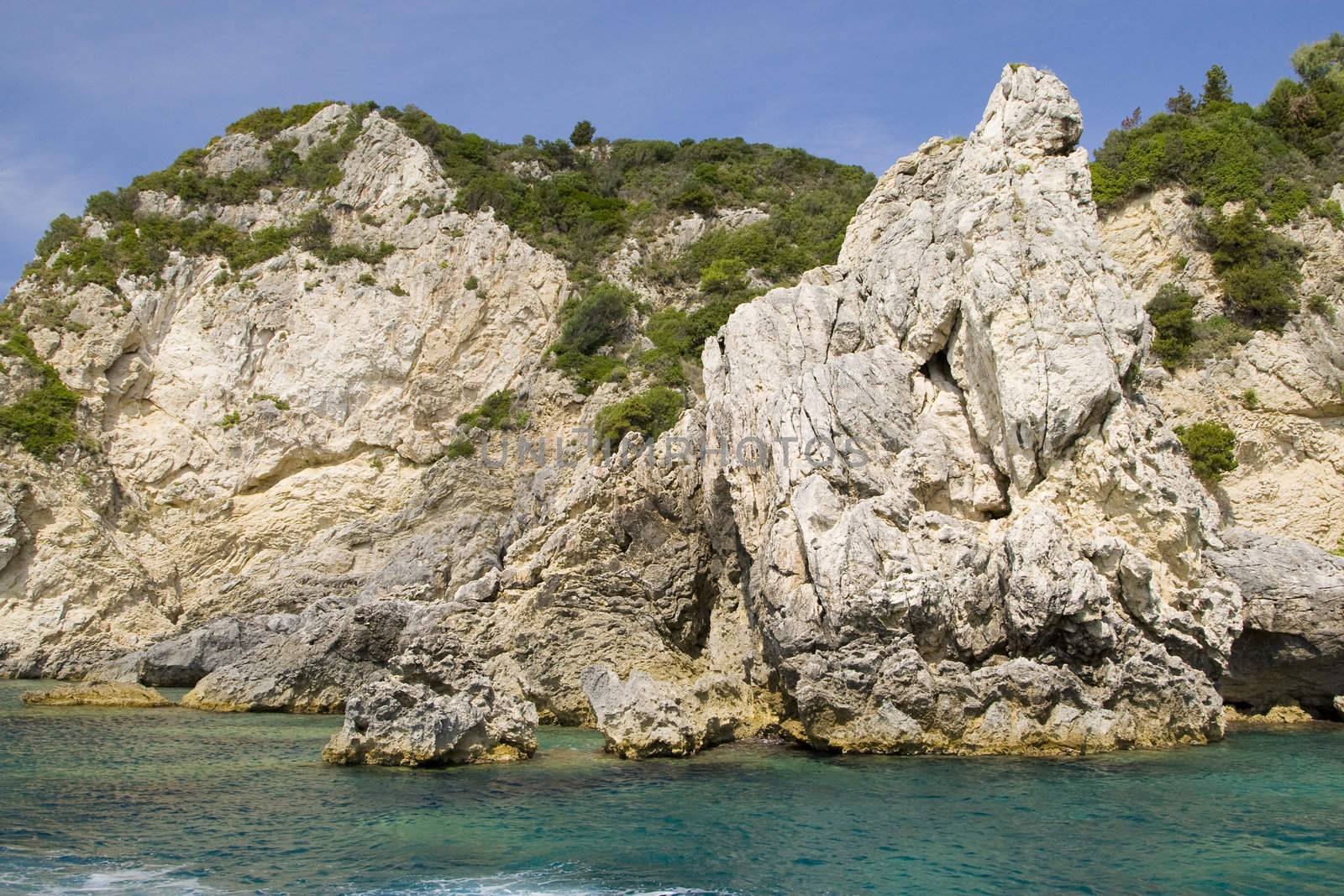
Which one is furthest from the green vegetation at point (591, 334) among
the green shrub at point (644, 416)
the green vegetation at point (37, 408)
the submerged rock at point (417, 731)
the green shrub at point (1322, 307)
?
the green shrub at point (1322, 307)

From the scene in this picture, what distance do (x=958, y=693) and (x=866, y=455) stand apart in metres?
4.94

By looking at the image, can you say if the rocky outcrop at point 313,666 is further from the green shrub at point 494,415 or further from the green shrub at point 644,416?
the green shrub at point 494,415

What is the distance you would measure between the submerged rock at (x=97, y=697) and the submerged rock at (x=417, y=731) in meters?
9.65

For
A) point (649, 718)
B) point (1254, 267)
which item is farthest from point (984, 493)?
point (1254, 267)

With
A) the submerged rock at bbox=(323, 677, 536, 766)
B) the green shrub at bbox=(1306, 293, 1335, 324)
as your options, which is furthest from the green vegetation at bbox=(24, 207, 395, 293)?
the green shrub at bbox=(1306, 293, 1335, 324)

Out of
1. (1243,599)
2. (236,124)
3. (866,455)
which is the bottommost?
A: (1243,599)

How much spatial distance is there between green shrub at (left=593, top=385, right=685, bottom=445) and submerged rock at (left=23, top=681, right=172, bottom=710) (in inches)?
570

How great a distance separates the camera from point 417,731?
49.7 ft

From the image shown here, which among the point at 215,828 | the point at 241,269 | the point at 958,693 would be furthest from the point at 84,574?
the point at 958,693

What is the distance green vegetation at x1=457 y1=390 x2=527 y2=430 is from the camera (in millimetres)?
33812

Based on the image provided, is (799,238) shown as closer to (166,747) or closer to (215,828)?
(166,747)

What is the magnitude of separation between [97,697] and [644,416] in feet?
54.1

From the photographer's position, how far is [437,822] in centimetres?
1152

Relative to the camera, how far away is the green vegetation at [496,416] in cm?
3381
